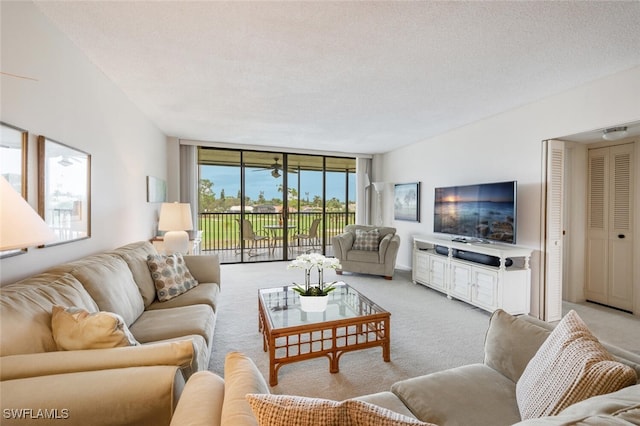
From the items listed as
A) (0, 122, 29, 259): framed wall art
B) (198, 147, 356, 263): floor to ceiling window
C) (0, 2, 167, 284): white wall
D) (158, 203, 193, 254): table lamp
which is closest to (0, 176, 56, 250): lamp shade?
(0, 122, 29, 259): framed wall art

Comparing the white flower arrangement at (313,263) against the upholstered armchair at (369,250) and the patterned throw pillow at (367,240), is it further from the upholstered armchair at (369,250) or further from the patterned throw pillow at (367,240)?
the patterned throw pillow at (367,240)

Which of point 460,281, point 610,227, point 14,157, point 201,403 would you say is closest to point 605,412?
point 201,403

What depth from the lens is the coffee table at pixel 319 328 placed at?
1949 mm

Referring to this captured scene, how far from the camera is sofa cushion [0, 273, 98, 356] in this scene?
1060 mm

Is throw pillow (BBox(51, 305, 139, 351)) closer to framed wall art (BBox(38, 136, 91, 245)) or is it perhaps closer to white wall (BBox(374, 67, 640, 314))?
framed wall art (BBox(38, 136, 91, 245))

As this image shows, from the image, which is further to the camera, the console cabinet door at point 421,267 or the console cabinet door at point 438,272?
the console cabinet door at point 421,267

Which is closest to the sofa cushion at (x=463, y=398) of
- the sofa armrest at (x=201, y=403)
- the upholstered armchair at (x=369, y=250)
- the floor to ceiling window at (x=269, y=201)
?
the sofa armrest at (x=201, y=403)

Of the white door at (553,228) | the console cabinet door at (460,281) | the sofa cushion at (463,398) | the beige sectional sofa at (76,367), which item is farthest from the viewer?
the console cabinet door at (460,281)

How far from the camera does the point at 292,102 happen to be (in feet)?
10.2

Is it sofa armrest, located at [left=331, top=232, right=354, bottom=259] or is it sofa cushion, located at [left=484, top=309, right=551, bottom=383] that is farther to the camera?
sofa armrest, located at [left=331, top=232, right=354, bottom=259]

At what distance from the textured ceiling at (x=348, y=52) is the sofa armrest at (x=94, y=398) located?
1.89 metres

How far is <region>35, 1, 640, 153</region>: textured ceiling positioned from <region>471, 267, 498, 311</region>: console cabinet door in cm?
193

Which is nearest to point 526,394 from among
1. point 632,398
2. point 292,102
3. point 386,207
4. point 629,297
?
point 632,398

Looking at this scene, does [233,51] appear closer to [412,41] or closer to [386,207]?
[412,41]
